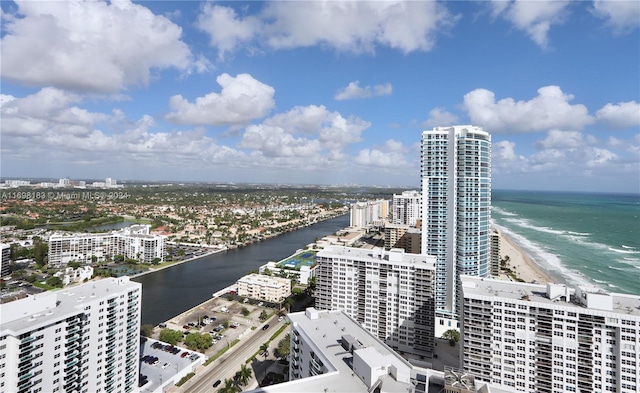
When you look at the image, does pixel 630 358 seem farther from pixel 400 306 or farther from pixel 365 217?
pixel 365 217

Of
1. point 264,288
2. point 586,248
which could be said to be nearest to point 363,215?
point 586,248

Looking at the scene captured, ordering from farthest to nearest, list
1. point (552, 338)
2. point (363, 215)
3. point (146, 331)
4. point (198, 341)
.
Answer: point (363, 215)
point (146, 331)
point (198, 341)
point (552, 338)

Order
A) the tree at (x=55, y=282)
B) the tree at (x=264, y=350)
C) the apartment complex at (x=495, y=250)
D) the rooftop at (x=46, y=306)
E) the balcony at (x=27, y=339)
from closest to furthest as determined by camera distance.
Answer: the balcony at (x=27, y=339), the rooftop at (x=46, y=306), the tree at (x=264, y=350), the tree at (x=55, y=282), the apartment complex at (x=495, y=250)

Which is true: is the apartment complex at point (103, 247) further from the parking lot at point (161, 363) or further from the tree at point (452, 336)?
the tree at point (452, 336)

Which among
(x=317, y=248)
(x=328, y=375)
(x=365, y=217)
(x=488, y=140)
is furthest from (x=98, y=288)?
(x=365, y=217)

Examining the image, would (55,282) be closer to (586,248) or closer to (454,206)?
(454,206)

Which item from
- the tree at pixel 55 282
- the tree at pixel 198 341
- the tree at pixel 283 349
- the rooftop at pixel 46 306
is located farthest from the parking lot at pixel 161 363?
the tree at pixel 55 282

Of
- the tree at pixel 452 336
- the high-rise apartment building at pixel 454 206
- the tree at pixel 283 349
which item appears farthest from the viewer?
the high-rise apartment building at pixel 454 206
